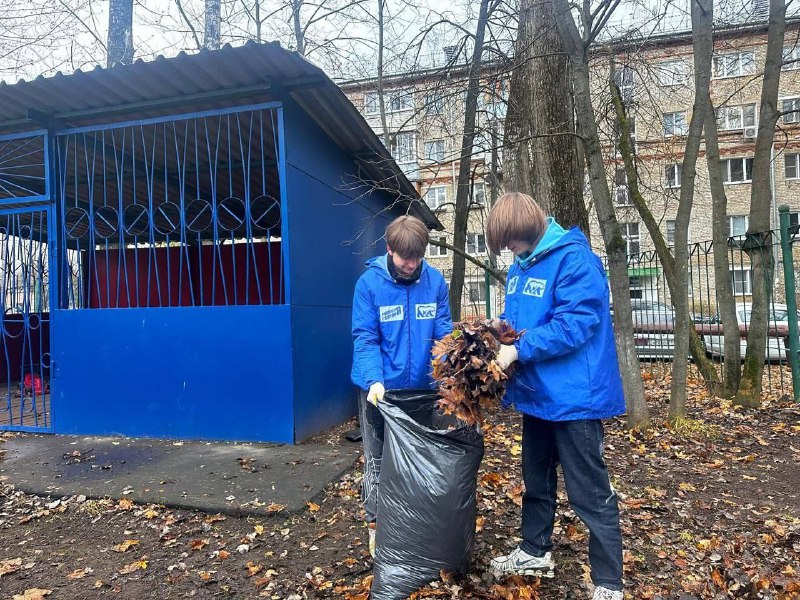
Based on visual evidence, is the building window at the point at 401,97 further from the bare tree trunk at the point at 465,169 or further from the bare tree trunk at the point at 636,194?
the bare tree trunk at the point at 636,194

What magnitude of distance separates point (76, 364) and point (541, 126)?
4884mm

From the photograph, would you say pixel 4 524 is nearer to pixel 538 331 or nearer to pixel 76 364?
pixel 76 364

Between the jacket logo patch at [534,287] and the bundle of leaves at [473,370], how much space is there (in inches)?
6.5

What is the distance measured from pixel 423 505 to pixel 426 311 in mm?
911

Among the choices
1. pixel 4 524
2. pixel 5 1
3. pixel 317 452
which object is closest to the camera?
pixel 4 524

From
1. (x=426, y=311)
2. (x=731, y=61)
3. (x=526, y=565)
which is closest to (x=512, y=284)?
(x=426, y=311)

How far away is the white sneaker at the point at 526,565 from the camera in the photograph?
2354 millimetres

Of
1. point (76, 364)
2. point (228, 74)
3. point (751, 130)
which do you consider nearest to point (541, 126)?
point (228, 74)

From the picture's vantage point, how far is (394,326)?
261 centimetres

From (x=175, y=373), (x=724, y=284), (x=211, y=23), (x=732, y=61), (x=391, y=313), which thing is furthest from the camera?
(x=211, y=23)

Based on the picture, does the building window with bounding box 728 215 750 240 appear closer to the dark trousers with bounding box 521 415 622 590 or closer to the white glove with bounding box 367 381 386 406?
the dark trousers with bounding box 521 415 622 590

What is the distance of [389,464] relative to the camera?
228cm

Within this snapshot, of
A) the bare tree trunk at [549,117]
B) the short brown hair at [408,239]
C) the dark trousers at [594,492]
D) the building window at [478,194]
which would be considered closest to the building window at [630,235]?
the bare tree trunk at [549,117]

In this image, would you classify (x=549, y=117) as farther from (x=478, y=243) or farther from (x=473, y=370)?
(x=478, y=243)
